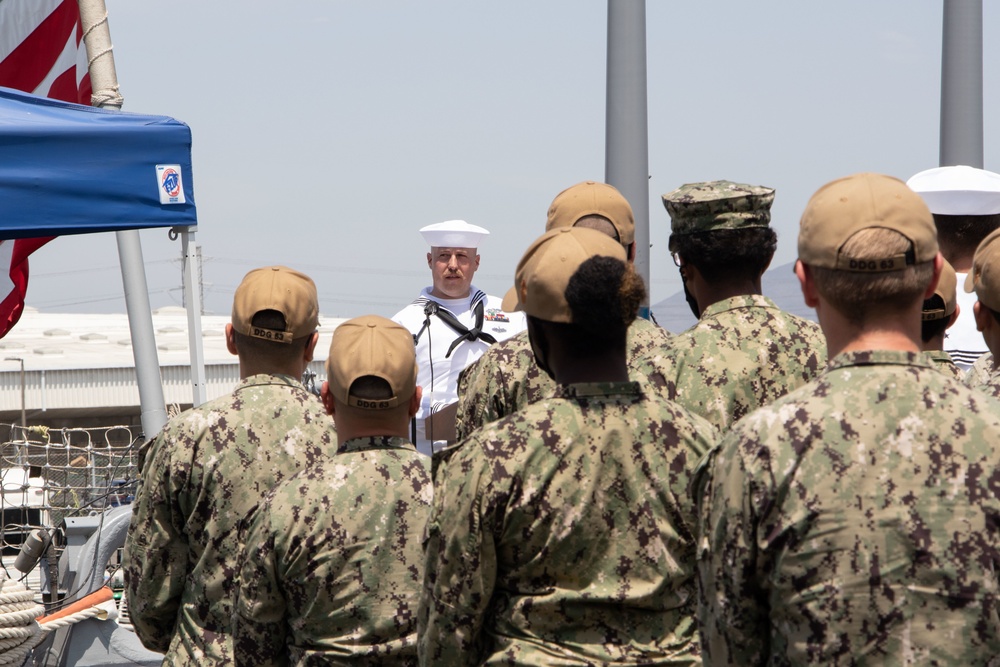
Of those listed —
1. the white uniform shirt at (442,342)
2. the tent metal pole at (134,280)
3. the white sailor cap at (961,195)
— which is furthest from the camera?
the tent metal pole at (134,280)

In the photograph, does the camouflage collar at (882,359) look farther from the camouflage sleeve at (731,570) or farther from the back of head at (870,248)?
the camouflage sleeve at (731,570)

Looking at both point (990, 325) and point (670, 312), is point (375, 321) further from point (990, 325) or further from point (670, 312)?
point (670, 312)

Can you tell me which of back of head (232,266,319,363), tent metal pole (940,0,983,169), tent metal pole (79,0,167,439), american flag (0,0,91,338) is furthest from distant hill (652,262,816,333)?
american flag (0,0,91,338)

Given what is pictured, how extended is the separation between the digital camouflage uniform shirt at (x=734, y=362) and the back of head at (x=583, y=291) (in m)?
0.68

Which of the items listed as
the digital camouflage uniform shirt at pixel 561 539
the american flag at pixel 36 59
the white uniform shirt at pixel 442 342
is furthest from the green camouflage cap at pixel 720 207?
the american flag at pixel 36 59

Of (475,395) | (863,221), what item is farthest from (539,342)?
(475,395)

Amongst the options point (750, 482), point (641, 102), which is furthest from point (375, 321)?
point (641, 102)

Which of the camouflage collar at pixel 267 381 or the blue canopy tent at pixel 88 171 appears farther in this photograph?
the blue canopy tent at pixel 88 171

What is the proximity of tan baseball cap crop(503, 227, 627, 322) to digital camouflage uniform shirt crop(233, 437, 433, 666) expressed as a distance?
0.71 metres

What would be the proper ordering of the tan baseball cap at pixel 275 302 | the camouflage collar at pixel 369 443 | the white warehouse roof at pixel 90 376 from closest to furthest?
the camouflage collar at pixel 369 443
the tan baseball cap at pixel 275 302
the white warehouse roof at pixel 90 376

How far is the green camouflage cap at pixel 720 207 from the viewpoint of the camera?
3.50 meters

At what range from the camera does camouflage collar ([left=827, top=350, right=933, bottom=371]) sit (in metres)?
2.25

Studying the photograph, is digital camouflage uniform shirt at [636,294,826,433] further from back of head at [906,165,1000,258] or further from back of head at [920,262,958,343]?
back of head at [906,165,1000,258]

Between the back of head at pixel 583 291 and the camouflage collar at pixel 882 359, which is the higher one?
the back of head at pixel 583 291
